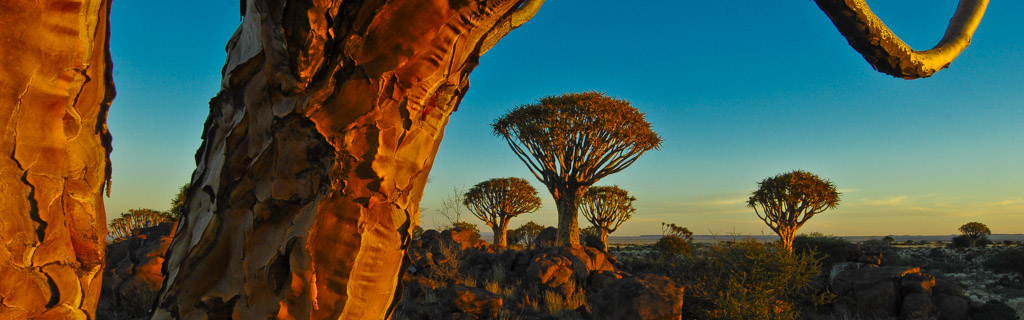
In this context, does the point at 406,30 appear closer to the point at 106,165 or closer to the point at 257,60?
the point at 257,60

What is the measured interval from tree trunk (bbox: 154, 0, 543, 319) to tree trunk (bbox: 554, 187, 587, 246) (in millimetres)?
15091

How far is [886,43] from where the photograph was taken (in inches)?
82.4

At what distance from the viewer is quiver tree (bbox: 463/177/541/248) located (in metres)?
28.0

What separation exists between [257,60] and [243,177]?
1.24 ft

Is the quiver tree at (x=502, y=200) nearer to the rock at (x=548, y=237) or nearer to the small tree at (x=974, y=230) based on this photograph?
the rock at (x=548, y=237)

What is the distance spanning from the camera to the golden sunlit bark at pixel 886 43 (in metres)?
2.04

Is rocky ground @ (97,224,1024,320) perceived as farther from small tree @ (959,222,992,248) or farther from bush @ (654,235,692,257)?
small tree @ (959,222,992,248)

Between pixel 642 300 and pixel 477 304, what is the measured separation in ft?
7.69

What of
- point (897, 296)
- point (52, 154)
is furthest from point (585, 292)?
point (52, 154)

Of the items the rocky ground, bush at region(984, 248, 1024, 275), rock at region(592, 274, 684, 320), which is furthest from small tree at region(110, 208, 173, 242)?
bush at region(984, 248, 1024, 275)

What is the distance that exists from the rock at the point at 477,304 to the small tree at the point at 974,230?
4051 centimetres

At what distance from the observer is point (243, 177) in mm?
1669

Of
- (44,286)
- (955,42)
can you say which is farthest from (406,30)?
(955,42)

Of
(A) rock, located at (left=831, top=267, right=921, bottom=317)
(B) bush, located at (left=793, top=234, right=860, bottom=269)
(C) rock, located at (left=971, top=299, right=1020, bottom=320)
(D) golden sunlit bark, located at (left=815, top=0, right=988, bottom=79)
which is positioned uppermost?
(D) golden sunlit bark, located at (left=815, top=0, right=988, bottom=79)
